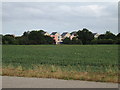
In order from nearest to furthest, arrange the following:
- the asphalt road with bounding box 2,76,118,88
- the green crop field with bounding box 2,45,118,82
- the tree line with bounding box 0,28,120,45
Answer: the asphalt road with bounding box 2,76,118,88 → the green crop field with bounding box 2,45,118,82 → the tree line with bounding box 0,28,120,45

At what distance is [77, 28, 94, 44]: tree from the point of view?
4141 inches

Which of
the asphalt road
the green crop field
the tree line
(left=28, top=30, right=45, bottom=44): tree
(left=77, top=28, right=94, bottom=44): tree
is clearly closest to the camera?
the asphalt road

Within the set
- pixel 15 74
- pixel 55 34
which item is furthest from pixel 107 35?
pixel 15 74

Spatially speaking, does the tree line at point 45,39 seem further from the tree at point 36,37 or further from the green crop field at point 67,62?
the green crop field at point 67,62

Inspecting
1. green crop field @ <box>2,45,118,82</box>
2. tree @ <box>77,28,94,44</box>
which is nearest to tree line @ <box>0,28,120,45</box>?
tree @ <box>77,28,94,44</box>

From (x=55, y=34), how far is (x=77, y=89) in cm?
12630

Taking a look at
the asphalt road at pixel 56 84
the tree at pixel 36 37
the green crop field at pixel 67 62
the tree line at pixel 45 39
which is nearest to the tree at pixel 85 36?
the tree line at pixel 45 39

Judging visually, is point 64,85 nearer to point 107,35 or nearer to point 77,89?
point 77,89

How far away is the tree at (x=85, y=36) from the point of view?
105 m

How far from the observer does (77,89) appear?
5.34 m

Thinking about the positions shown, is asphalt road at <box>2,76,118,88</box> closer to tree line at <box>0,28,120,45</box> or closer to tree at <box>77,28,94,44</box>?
tree line at <box>0,28,120,45</box>

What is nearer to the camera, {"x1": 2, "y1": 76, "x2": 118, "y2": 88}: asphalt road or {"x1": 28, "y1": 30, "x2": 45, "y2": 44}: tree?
{"x1": 2, "y1": 76, "x2": 118, "y2": 88}: asphalt road

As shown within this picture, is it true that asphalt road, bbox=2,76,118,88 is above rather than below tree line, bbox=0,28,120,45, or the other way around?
below

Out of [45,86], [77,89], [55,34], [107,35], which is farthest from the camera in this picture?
[55,34]
